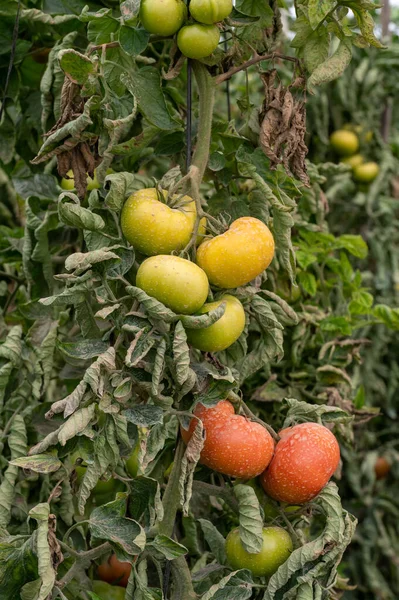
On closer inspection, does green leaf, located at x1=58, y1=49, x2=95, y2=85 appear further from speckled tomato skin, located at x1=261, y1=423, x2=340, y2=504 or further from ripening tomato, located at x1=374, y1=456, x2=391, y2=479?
ripening tomato, located at x1=374, y1=456, x2=391, y2=479

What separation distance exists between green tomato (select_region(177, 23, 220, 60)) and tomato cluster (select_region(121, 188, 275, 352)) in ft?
0.59

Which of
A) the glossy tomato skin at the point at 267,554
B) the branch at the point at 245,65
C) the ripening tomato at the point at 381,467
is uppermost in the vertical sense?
the branch at the point at 245,65

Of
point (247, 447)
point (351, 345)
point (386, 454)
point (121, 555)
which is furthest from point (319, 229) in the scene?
point (386, 454)

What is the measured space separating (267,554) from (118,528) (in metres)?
0.20

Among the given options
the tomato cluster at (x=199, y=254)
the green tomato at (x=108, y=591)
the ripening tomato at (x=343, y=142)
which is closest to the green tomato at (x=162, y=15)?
the tomato cluster at (x=199, y=254)

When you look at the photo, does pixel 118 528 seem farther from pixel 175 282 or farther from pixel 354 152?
pixel 354 152

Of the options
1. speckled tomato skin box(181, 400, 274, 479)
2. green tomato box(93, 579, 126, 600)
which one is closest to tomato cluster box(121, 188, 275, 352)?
A: speckled tomato skin box(181, 400, 274, 479)

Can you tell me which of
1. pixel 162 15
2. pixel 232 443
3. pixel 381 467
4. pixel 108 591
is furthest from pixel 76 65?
pixel 381 467

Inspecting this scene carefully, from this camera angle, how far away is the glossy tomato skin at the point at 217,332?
2.79ft

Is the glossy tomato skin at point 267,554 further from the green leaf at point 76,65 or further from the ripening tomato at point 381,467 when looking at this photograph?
the ripening tomato at point 381,467

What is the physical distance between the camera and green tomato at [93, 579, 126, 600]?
1.08m

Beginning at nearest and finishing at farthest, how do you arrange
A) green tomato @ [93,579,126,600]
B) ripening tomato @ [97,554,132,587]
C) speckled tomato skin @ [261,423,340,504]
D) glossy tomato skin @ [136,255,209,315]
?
A: glossy tomato skin @ [136,255,209,315] → speckled tomato skin @ [261,423,340,504] → green tomato @ [93,579,126,600] → ripening tomato @ [97,554,132,587]

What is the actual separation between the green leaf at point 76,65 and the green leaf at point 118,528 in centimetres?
50

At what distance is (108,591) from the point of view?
1.08m
